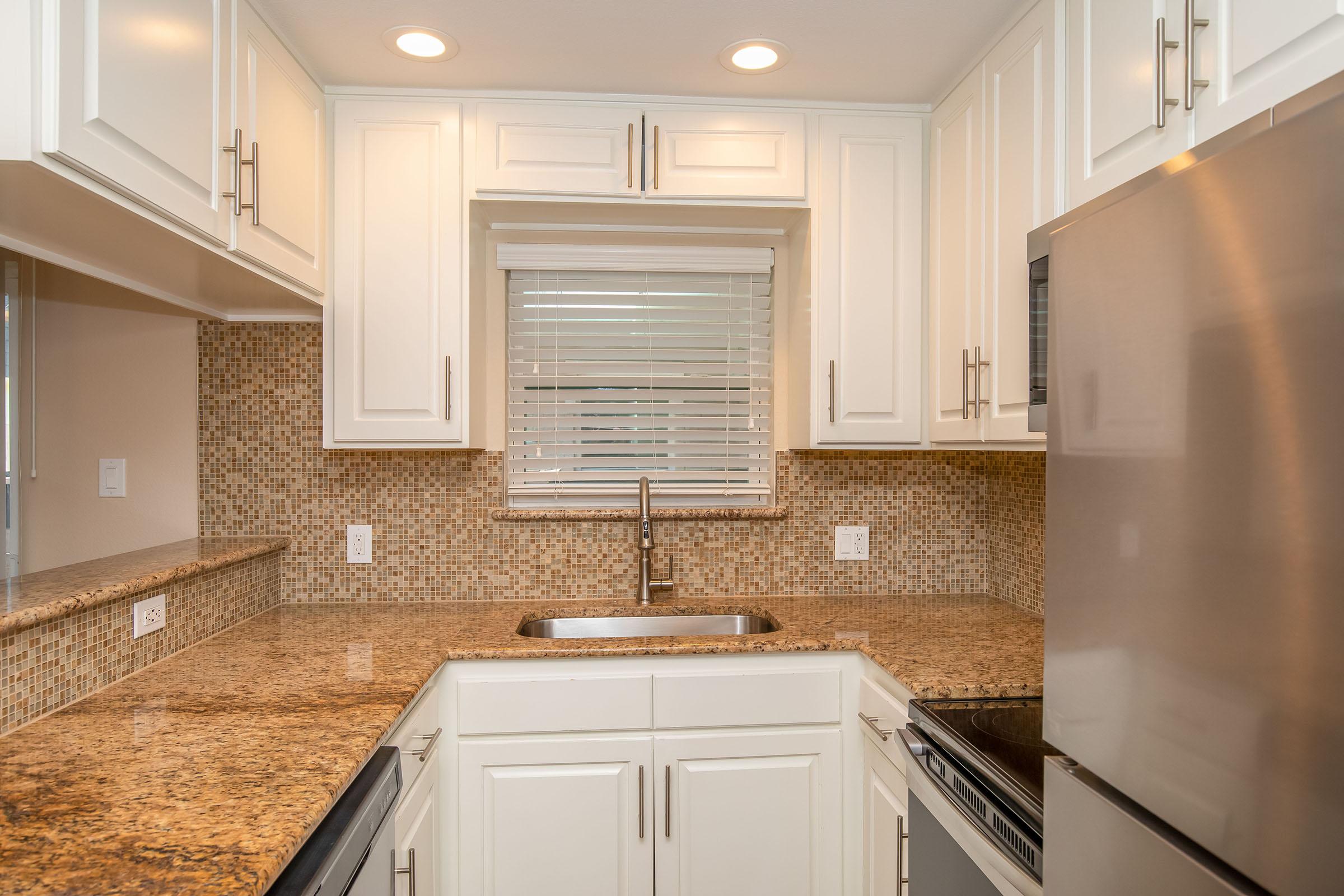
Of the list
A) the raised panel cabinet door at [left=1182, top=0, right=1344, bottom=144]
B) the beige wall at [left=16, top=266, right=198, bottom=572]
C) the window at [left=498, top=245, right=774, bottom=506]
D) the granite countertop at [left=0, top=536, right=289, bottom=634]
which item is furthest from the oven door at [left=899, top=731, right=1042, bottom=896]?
the beige wall at [left=16, top=266, right=198, bottom=572]

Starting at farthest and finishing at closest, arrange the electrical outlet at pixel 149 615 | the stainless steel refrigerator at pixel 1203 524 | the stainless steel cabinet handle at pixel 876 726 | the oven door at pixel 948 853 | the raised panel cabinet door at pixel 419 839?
the stainless steel cabinet handle at pixel 876 726
the electrical outlet at pixel 149 615
the raised panel cabinet door at pixel 419 839
the oven door at pixel 948 853
the stainless steel refrigerator at pixel 1203 524

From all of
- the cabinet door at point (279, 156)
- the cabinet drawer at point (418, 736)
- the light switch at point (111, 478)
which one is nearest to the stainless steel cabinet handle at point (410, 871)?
the cabinet drawer at point (418, 736)

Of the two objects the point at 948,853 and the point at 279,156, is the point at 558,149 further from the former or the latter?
the point at 948,853

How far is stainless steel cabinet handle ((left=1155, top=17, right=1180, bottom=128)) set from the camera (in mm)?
1191

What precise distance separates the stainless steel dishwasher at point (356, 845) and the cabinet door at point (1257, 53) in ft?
5.18

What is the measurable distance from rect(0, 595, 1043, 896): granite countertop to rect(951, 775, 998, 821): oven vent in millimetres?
245

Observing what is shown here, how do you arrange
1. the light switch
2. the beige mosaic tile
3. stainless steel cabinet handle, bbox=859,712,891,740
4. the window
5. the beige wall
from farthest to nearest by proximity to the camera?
1. the window
2. the light switch
3. the beige wall
4. stainless steel cabinet handle, bbox=859,712,891,740
5. the beige mosaic tile

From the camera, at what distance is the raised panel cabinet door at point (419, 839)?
150 centimetres

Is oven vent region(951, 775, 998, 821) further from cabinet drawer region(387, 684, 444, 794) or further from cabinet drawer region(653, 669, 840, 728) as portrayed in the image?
cabinet drawer region(387, 684, 444, 794)

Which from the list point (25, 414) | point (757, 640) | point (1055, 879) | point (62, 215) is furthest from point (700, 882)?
point (25, 414)

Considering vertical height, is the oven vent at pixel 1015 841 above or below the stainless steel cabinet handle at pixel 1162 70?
below

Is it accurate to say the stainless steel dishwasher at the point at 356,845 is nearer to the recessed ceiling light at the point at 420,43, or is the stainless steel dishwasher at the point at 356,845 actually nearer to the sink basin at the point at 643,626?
the sink basin at the point at 643,626

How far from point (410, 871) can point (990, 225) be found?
1890 mm

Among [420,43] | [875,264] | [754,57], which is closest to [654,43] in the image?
[754,57]
